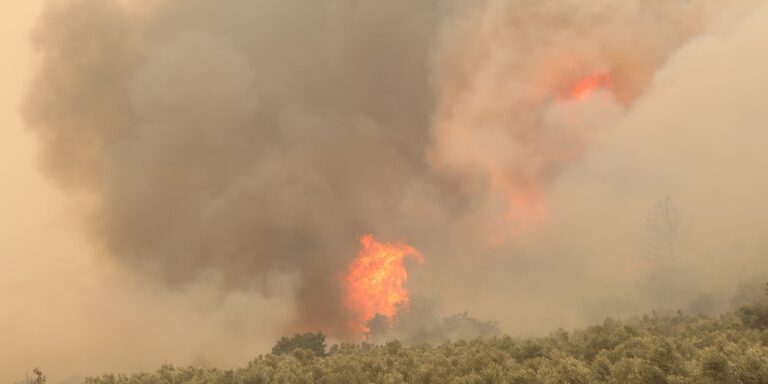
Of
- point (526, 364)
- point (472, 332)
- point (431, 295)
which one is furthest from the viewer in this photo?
point (431, 295)

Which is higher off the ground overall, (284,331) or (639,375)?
(284,331)

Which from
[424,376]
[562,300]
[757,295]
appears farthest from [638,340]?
[562,300]

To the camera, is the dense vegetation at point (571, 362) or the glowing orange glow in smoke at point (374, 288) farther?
the glowing orange glow in smoke at point (374, 288)

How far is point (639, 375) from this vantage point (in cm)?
2875

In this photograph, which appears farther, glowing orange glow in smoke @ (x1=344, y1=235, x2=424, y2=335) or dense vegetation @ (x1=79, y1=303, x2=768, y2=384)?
glowing orange glow in smoke @ (x1=344, y1=235, x2=424, y2=335)

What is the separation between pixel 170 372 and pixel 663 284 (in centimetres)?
6443

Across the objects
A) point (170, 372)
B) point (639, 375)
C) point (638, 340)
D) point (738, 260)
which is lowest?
point (639, 375)

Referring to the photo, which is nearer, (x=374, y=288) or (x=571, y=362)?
(x=571, y=362)

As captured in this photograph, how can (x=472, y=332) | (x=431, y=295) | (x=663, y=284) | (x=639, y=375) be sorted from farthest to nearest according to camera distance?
(x=431, y=295), (x=663, y=284), (x=472, y=332), (x=639, y=375)

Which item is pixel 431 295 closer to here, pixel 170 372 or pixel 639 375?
pixel 170 372

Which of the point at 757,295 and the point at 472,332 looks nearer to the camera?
the point at 757,295

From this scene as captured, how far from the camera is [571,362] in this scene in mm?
33156

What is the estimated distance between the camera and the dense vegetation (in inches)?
1099

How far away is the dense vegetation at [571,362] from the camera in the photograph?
2791 cm
